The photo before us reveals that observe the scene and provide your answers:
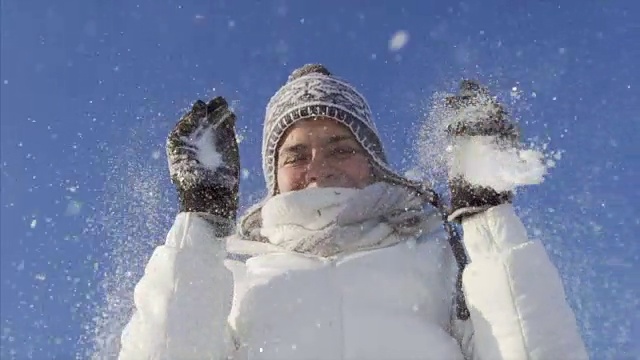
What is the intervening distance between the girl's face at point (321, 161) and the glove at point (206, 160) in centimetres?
30

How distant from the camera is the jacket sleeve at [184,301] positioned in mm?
3400

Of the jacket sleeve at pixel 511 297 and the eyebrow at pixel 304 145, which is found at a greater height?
the eyebrow at pixel 304 145

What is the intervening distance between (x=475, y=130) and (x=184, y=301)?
153 cm

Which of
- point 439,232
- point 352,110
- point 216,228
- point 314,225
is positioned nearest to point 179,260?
point 216,228

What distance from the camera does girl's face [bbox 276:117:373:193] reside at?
4.22m

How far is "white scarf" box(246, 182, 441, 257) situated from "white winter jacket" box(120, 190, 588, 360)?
7cm

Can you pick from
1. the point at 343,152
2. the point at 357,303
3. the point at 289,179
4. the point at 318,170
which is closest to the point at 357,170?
the point at 343,152

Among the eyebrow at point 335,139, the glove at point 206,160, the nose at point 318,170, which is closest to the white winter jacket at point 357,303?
the glove at point 206,160

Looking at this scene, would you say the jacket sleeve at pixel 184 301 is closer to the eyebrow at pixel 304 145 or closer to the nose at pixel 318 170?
the nose at pixel 318 170

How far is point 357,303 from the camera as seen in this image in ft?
11.7

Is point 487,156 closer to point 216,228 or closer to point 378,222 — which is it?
point 378,222

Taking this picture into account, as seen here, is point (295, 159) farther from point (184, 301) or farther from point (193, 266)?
point (184, 301)

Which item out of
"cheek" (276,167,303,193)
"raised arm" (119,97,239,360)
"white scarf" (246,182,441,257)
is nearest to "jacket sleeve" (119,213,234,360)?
"raised arm" (119,97,239,360)

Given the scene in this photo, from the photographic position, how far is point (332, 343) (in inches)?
134
